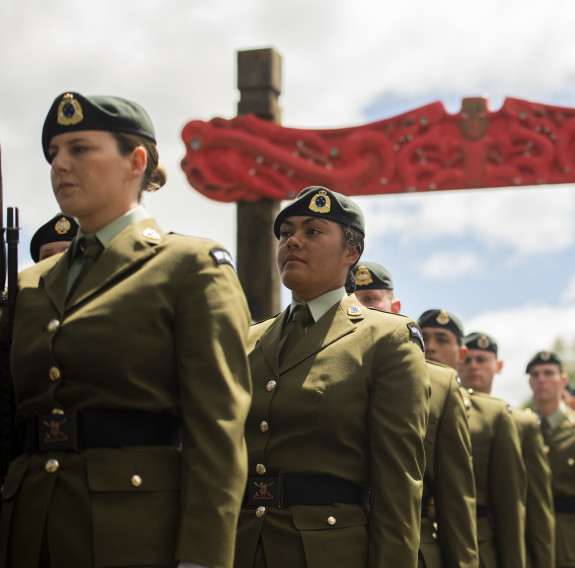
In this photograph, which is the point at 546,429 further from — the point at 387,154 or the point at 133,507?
the point at 133,507

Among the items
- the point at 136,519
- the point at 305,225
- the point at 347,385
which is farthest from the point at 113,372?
the point at 305,225

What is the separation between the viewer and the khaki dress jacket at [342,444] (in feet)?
9.78

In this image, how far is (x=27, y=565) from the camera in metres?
2.15

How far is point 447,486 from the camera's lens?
12.9 feet

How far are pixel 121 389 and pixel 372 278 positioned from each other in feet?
7.96

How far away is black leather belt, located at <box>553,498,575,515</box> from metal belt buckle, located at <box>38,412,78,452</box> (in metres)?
5.42

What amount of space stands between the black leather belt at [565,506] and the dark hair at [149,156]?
17.0ft

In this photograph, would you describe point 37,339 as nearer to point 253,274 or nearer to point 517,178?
point 253,274

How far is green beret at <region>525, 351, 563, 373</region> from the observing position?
7.79 metres

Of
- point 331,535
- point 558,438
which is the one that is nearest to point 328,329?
point 331,535

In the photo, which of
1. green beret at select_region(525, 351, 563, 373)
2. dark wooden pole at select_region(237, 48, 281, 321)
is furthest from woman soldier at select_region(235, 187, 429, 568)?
green beret at select_region(525, 351, 563, 373)

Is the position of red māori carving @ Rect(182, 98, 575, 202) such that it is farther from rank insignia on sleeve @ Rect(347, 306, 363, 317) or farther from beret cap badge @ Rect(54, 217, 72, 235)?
rank insignia on sleeve @ Rect(347, 306, 363, 317)

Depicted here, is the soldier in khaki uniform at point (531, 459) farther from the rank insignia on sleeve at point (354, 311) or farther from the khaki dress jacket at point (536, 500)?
the rank insignia on sleeve at point (354, 311)

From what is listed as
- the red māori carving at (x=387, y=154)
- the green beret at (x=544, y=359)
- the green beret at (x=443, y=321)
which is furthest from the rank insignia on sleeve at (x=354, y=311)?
the green beret at (x=544, y=359)
